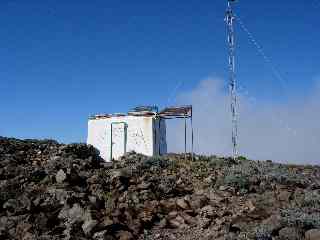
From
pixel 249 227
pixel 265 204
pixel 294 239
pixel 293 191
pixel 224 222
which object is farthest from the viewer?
pixel 293 191

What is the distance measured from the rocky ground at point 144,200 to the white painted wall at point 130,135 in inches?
232

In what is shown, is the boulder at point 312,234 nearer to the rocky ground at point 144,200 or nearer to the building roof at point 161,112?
the rocky ground at point 144,200

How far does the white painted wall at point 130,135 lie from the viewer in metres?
28.7

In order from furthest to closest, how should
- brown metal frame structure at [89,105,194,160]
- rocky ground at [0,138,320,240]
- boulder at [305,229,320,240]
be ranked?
brown metal frame structure at [89,105,194,160]
rocky ground at [0,138,320,240]
boulder at [305,229,320,240]

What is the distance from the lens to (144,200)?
17516 millimetres

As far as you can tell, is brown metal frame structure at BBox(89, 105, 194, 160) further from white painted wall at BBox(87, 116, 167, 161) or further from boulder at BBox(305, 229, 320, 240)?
boulder at BBox(305, 229, 320, 240)

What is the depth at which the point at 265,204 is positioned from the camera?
16672 millimetres

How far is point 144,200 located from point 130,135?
11734 mm

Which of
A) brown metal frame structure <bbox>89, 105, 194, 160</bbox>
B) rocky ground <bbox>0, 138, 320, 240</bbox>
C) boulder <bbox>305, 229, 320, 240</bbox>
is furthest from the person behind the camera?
brown metal frame structure <bbox>89, 105, 194, 160</bbox>

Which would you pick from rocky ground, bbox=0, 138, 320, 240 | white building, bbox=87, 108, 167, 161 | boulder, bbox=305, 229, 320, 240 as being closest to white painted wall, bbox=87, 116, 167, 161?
white building, bbox=87, 108, 167, 161

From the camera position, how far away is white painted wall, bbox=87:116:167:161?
2867cm

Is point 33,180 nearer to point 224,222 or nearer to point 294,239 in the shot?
point 224,222

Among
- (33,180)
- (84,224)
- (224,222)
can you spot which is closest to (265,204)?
(224,222)

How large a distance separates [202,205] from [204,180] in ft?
10.9
